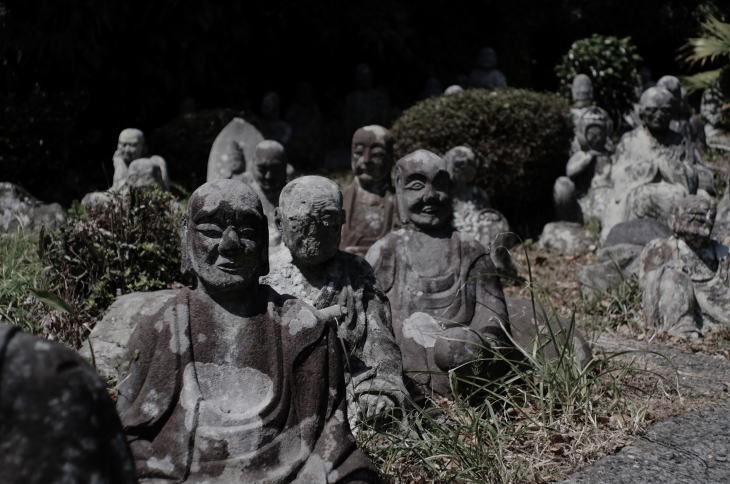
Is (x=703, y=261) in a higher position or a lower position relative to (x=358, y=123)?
lower

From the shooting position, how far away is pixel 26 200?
32.9 ft

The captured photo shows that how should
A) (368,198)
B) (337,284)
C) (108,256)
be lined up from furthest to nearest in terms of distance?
1. (368,198)
2. (108,256)
3. (337,284)

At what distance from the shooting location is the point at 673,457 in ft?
15.8

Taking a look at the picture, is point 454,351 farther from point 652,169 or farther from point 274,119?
point 274,119

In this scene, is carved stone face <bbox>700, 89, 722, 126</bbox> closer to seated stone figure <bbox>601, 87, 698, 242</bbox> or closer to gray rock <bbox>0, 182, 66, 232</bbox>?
seated stone figure <bbox>601, 87, 698, 242</bbox>

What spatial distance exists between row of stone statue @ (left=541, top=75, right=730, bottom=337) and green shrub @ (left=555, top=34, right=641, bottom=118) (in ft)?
2.48

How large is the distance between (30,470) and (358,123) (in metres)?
A: 15.5

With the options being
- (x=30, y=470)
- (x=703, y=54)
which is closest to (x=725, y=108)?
(x=703, y=54)

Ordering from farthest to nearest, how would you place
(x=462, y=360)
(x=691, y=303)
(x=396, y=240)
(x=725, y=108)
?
1. (x=725, y=108)
2. (x=691, y=303)
3. (x=396, y=240)
4. (x=462, y=360)

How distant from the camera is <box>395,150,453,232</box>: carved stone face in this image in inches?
248

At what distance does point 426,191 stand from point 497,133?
17.8ft

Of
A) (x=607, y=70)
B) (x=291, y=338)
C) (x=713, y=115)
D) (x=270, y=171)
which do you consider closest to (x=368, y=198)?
(x=270, y=171)

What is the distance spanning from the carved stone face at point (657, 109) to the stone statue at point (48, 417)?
8820 millimetres

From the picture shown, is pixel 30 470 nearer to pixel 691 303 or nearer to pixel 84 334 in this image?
pixel 84 334
